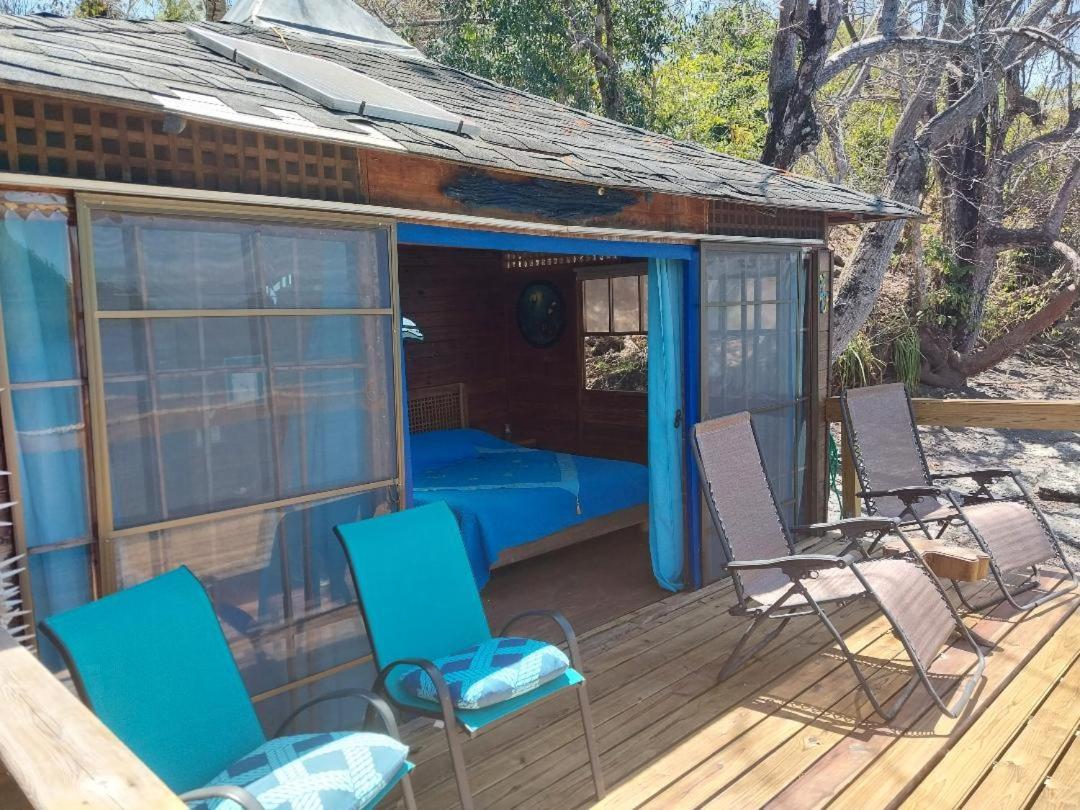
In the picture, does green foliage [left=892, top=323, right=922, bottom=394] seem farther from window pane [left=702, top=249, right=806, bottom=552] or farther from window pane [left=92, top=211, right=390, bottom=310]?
window pane [left=92, top=211, right=390, bottom=310]

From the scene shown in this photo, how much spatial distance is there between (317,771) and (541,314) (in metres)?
6.28

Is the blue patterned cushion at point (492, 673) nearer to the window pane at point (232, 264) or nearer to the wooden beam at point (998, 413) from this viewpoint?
the window pane at point (232, 264)

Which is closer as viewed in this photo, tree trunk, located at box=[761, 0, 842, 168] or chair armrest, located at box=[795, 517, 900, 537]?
chair armrest, located at box=[795, 517, 900, 537]

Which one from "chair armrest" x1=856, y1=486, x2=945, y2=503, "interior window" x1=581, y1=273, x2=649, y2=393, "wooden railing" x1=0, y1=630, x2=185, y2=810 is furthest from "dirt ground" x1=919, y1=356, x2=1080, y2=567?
"wooden railing" x1=0, y1=630, x2=185, y2=810

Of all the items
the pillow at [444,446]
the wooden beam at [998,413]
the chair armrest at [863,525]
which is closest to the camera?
the chair armrest at [863,525]

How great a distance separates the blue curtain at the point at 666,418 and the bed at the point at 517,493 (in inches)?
31.3

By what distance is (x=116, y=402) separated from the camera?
2.74 metres

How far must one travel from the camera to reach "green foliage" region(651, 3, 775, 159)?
13.4m

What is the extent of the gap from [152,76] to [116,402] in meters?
1.12

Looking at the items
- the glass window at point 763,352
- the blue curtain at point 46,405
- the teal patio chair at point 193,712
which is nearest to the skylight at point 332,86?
the blue curtain at point 46,405

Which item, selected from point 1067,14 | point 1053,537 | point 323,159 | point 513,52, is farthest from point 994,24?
point 323,159

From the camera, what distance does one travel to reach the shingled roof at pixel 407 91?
264 centimetres

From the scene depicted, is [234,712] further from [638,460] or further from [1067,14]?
[1067,14]

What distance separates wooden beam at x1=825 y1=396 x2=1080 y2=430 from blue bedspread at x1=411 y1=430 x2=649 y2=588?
1707mm
